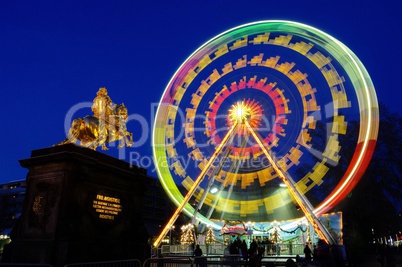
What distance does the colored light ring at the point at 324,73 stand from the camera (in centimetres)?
1647

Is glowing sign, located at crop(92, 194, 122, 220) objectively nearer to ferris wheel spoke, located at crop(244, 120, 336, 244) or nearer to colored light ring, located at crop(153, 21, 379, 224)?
colored light ring, located at crop(153, 21, 379, 224)

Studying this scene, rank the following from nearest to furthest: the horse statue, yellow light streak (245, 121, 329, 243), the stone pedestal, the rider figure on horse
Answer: the stone pedestal → the horse statue → the rider figure on horse → yellow light streak (245, 121, 329, 243)

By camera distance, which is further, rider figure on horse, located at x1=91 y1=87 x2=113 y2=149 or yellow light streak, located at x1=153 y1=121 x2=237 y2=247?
yellow light streak, located at x1=153 y1=121 x2=237 y2=247

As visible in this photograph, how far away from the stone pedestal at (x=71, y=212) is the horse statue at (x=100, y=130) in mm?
1372

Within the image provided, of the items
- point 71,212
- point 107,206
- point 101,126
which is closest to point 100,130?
point 101,126

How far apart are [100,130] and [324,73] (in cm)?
1275

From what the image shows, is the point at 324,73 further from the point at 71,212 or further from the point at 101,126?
the point at 71,212

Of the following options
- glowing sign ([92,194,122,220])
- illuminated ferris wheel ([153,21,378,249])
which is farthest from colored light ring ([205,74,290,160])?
glowing sign ([92,194,122,220])

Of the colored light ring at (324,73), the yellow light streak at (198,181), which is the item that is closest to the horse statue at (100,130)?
the colored light ring at (324,73)

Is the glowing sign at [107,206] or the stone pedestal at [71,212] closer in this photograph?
the stone pedestal at [71,212]

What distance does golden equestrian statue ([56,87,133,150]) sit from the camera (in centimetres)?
1153

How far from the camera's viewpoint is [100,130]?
1195cm

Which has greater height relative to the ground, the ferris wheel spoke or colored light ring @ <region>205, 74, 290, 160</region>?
colored light ring @ <region>205, 74, 290, 160</region>

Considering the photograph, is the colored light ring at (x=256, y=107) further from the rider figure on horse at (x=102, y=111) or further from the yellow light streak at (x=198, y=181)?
the rider figure on horse at (x=102, y=111)
